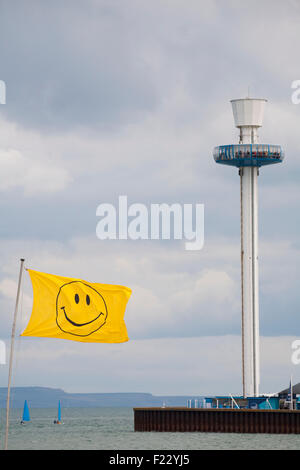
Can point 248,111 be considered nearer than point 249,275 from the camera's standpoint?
No

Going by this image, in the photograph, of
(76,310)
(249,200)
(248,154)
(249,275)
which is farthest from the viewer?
(249,200)

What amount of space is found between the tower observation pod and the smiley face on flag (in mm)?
52902

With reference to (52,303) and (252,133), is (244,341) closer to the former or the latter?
(252,133)

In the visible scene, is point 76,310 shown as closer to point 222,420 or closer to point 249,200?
point 222,420

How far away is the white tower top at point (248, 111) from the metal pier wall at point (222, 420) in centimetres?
2846

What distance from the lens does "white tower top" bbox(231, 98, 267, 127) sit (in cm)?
11950

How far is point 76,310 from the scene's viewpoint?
65.8m

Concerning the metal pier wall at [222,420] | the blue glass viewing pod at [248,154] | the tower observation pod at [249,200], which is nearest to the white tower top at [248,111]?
the tower observation pod at [249,200]

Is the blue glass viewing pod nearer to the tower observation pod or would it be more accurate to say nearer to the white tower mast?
the tower observation pod

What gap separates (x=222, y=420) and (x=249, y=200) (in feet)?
72.2

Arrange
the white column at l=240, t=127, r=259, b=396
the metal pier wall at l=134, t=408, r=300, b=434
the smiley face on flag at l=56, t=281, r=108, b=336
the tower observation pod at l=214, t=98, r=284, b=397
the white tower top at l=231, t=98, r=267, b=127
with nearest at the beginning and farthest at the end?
the smiley face on flag at l=56, t=281, r=108, b=336, the metal pier wall at l=134, t=408, r=300, b=434, the white column at l=240, t=127, r=259, b=396, the tower observation pod at l=214, t=98, r=284, b=397, the white tower top at l=231, t=98, r=267, b=127

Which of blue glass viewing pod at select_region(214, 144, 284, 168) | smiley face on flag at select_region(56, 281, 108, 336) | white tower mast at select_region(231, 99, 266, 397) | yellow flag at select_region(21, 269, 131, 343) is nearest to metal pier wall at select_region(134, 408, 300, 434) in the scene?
white tower mast at select_region(231, 99, 266, 397)

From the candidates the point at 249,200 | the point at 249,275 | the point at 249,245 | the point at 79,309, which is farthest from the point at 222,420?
the point at 79,309

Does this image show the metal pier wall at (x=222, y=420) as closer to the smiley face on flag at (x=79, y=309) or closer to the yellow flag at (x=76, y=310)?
the yellow flag at (x=76, y=310)
